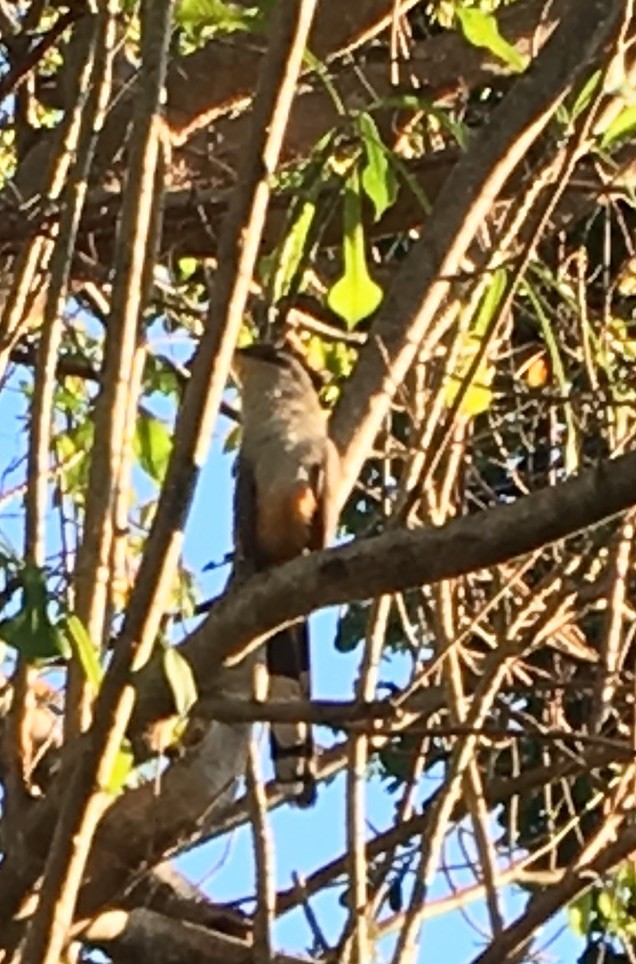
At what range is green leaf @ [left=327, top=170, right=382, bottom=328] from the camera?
253 centimetres

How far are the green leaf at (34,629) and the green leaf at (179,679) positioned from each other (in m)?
0.10

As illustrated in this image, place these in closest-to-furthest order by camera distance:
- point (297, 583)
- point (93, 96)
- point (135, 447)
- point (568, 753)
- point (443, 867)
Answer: point (297, 583) < point (93, 96) < point (135, 447) < point (568, 753) < point (443, 867)

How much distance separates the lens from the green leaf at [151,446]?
258 centimetres

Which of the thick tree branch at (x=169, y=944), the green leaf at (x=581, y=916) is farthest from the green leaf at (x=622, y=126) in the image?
the green leaf at (x=581, y=916)

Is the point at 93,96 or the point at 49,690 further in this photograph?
the point at 49,690

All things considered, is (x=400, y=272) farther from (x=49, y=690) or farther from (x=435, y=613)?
(x=49, y=690)

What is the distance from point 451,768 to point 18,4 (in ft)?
6.22

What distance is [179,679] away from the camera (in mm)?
1973

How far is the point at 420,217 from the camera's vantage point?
3.85m

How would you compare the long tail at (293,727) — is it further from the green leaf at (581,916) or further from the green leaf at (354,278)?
the green leaf at (581,916)

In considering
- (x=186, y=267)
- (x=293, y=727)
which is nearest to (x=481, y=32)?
(x=293, y=727)

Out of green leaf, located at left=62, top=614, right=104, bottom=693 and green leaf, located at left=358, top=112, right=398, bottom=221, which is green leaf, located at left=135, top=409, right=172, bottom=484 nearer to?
green leaf, located at left=358, top=112, right=398, bottom=221

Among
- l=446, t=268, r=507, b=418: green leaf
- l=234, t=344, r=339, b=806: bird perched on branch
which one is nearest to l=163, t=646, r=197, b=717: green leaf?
l=446, t=268, r=507, b=418: green leaf

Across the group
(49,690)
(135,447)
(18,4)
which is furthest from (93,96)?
(18,4)
